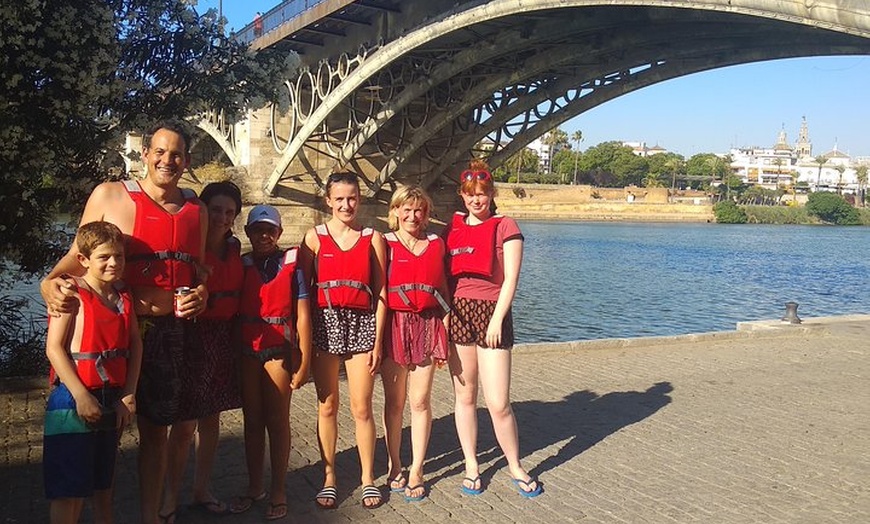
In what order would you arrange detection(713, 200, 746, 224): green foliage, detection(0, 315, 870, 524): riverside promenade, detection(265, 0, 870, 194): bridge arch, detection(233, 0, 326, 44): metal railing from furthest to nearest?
detection(713, 200, 746, 224): green foliage
detection(233, 0, 326, 44): metal railing
detection(265, 0, 870, 194): bridge arch
detection(0, 315, 870, 524): riverside promenade

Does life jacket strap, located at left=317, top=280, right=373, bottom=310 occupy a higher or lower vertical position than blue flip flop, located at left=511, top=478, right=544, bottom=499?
higher

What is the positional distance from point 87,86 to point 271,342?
2057 mm

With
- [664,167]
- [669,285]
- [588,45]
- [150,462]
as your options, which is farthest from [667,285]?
[664,167]

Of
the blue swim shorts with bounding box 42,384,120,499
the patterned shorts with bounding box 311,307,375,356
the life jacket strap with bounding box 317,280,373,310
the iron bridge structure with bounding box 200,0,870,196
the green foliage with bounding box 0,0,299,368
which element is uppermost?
the iron bridge structure with bounding box 200,0,870,196

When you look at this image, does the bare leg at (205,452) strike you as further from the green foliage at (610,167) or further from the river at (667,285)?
the green foliage at (610,167)

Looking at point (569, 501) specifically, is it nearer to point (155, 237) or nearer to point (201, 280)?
point (201, 280)

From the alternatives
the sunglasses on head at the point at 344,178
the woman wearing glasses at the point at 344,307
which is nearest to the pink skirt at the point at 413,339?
the woman wearing glasses at the point at 344,307

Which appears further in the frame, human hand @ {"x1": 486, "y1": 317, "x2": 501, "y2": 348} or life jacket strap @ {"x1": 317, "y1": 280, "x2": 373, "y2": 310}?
human hand @ {"x1": 486, "y1": 317, "x2": 501, "y2": 348}

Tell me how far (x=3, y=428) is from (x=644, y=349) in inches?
244

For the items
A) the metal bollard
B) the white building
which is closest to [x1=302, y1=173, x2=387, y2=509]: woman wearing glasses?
the metal bollard

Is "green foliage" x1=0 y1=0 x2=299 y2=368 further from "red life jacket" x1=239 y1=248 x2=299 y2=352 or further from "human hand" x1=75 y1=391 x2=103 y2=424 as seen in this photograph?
"human hand" x1=75 y1=391 x2=103 y2=424

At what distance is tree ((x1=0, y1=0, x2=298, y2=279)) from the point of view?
4.46 m

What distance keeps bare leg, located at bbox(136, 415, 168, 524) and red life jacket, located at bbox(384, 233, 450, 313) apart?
1217 millimetres

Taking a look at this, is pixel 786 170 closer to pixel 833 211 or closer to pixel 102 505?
pixel 833 211
